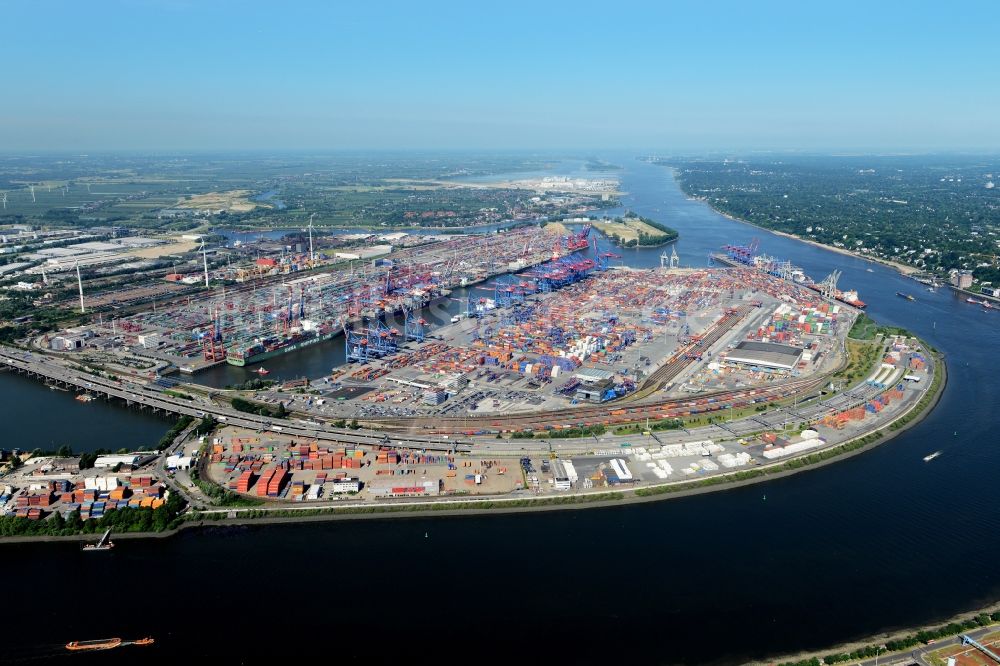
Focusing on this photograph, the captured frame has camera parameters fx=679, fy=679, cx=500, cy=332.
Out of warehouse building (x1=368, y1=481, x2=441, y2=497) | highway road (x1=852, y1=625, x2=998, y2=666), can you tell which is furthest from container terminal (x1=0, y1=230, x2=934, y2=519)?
highway road (x1=852, y1=625, x2=998, y2=666)

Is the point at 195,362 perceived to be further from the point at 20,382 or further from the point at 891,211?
the point at 891,211

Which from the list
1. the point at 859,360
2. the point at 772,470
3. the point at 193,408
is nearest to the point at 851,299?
the point at 859,360

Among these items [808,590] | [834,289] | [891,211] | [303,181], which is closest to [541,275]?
[834,289]

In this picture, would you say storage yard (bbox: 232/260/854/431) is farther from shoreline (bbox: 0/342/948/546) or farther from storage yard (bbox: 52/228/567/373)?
shoreline (bbox: 0/342/948/546)

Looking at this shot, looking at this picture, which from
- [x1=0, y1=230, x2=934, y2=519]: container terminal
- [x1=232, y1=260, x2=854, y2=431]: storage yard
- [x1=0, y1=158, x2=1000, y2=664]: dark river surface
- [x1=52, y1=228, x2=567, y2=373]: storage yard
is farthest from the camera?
[x1=52, y1=228, x2=567, y2=373]: storage yard

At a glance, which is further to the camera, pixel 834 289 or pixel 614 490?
pixel 834 289

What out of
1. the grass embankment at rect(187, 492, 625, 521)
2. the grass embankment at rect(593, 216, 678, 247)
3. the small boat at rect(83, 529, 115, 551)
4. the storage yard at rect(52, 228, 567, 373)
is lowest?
the small boat at rect(83, 529, 115, 551)
